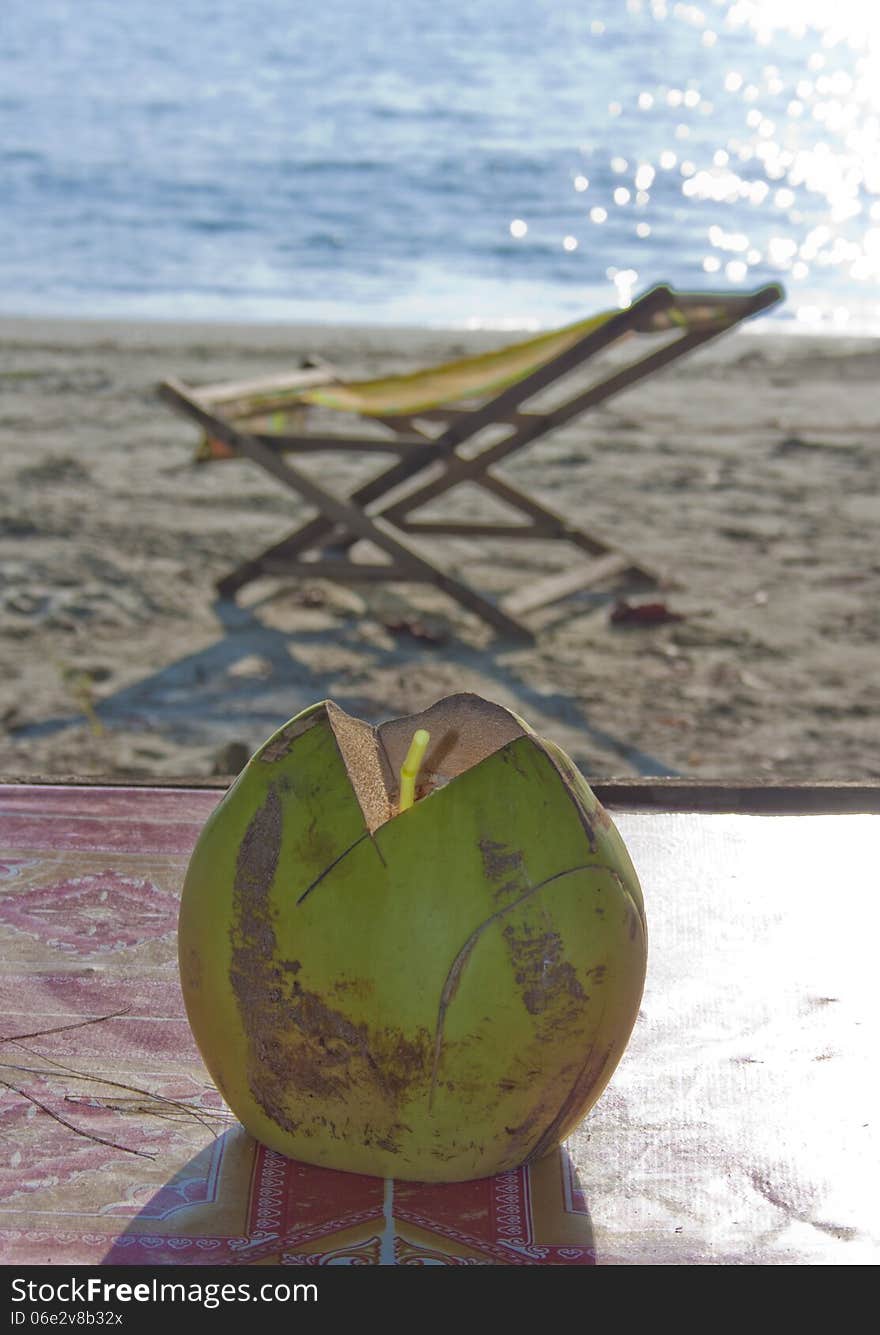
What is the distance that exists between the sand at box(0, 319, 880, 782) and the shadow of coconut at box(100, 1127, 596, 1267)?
3.04ft

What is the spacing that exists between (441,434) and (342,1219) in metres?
3.05

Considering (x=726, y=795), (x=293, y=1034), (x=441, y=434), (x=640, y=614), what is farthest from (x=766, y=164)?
(x=293, y=1034)

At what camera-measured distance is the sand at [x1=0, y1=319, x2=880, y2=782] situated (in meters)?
3.60

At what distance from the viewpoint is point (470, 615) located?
439cm

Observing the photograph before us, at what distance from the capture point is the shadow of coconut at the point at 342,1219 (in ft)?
3.94

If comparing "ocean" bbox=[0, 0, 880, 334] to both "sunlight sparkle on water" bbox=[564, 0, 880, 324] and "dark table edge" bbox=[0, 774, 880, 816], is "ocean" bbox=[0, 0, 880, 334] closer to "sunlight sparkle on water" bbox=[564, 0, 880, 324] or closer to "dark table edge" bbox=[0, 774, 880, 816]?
"sunlight sparkle on water" bbox=[564, 0, 880, 324]

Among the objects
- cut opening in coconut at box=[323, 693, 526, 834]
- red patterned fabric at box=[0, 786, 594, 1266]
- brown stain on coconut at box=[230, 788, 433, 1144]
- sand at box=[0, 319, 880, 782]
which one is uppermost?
cut opening in coconut at box=[323, 693, 526, 834]

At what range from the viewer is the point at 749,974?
5.41ft

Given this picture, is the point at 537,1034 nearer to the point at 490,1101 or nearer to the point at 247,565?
the point at 490,1101

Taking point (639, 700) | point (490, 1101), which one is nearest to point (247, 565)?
point (639, 700)

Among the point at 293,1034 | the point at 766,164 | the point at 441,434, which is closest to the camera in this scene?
the point at 293,1034

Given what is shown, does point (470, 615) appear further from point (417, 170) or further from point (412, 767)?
point (417, 170)

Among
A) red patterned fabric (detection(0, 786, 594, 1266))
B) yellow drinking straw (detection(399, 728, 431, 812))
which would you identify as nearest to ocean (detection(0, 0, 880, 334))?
red patterned fabric (detection(0, 786, 594, 1266))

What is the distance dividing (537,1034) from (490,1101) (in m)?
0.07
